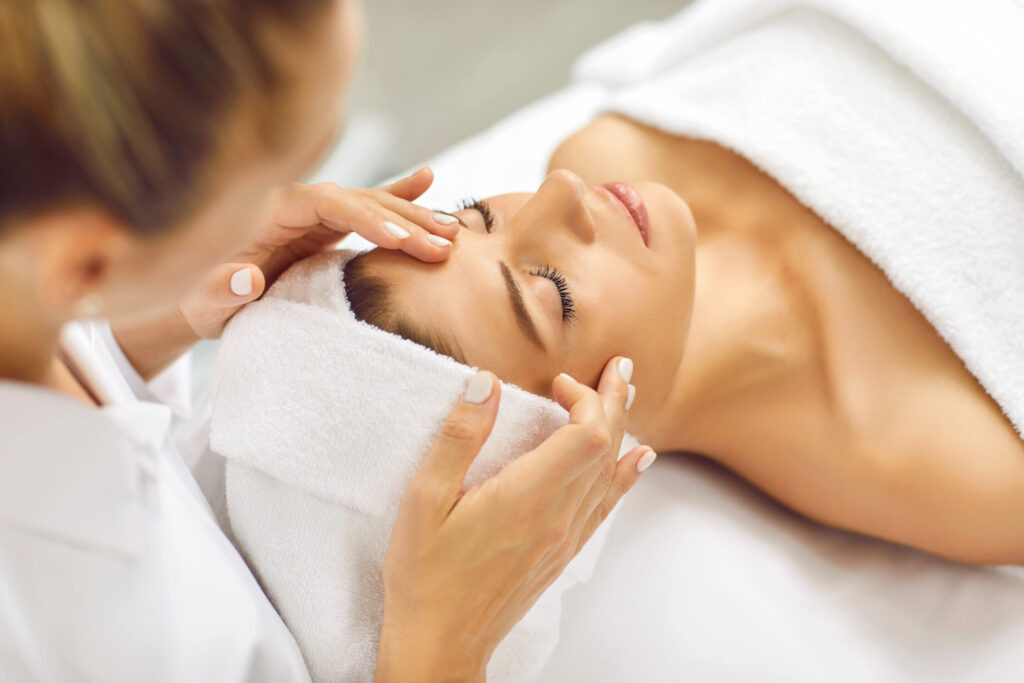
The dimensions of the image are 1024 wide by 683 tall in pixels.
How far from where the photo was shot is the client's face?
0.87 meters

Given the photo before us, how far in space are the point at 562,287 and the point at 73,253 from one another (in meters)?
0.56

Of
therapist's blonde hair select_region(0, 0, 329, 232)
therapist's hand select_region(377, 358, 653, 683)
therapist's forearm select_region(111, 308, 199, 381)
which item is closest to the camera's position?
therapist's blonde hair select_region(0, 0, 329, 232)

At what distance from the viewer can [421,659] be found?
757 millimetres

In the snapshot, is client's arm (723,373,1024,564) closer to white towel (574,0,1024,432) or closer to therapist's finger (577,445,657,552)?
white towel (574,0,1024,432)

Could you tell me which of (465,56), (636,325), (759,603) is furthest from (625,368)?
(465,56)

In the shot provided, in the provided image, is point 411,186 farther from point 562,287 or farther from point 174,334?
point 174,334

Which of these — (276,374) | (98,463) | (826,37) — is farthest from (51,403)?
(826,37)

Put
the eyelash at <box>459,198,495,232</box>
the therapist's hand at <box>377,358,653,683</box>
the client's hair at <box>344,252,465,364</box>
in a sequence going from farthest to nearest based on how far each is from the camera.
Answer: the eyelash at <box>459,198,495,232</box> < the client's hair at <box>344,252,465,364</box> < the therapist's hand at <box>377,358,653,683</box>

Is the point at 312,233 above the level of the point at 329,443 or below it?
above

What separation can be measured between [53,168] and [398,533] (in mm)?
467

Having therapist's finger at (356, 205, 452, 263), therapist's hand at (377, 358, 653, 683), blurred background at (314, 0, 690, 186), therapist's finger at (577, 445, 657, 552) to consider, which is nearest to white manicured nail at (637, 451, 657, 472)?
therapist's finger at (577, 445, 657, 552)

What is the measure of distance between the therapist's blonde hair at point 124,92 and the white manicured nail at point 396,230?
411mm

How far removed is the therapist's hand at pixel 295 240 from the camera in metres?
0.89

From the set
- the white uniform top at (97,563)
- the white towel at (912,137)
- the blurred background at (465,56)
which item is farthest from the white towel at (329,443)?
the blurred background at (465,56)
